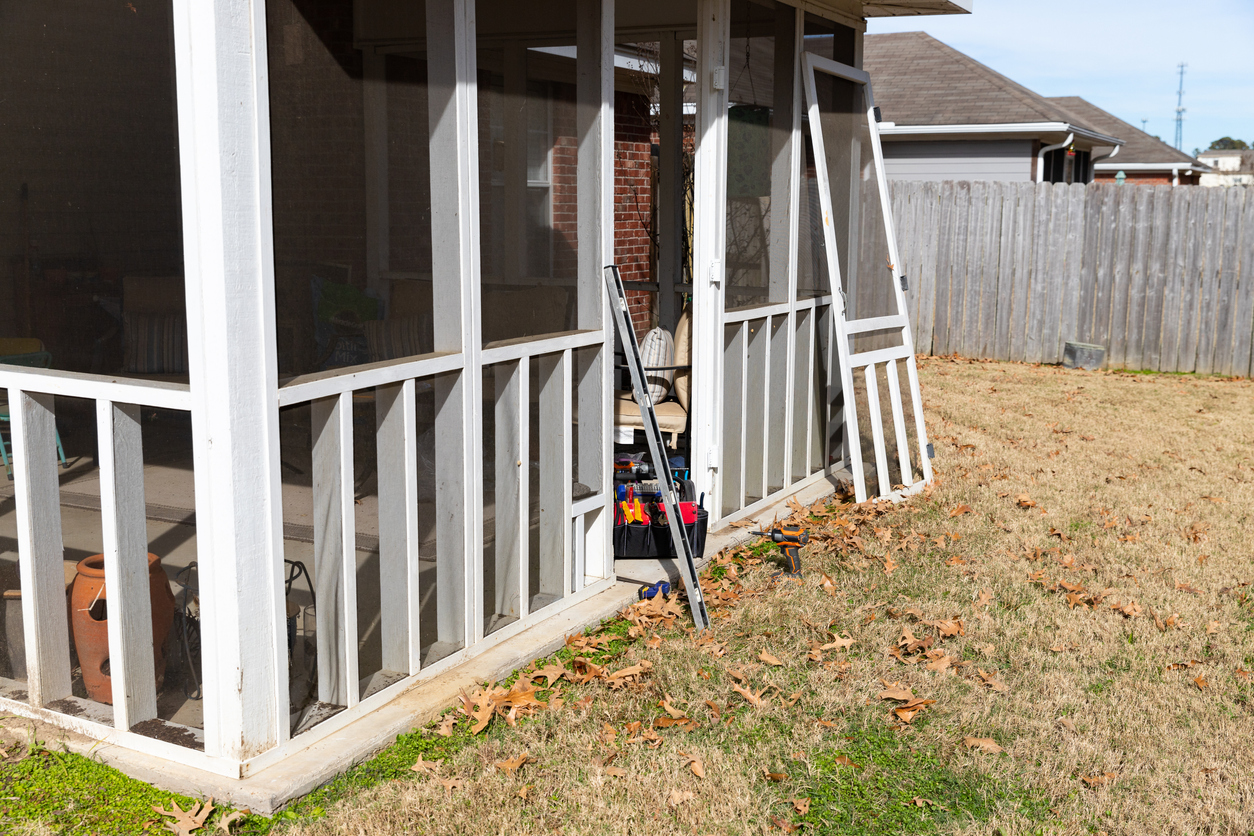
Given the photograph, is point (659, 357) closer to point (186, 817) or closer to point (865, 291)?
Result: point (865, 291)

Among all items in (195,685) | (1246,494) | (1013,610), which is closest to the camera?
(195,685)

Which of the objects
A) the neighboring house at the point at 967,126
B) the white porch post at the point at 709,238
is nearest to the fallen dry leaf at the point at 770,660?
the white porch post at the point at 709,238

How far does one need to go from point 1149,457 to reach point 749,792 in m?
5.84

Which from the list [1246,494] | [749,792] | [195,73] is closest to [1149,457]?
[1246,494]

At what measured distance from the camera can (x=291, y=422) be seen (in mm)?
3166

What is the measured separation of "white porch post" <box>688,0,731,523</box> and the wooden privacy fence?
26.3ft

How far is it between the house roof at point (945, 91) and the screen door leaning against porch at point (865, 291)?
10.2 m

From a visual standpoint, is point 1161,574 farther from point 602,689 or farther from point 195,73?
point 195,73

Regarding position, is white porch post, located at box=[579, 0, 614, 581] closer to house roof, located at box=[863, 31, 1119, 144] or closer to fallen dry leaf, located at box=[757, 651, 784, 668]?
fallen dry leaf, located at box=[757, 651, 784, 668]

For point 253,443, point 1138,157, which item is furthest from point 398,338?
point 1138,157

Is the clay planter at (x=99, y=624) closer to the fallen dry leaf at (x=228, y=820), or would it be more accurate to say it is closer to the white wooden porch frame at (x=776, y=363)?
the fallen dry leaf at (x=228, y=820)

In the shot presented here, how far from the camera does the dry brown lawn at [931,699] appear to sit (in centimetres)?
318

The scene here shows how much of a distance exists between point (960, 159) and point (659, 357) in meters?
12.0

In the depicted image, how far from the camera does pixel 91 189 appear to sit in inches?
125
